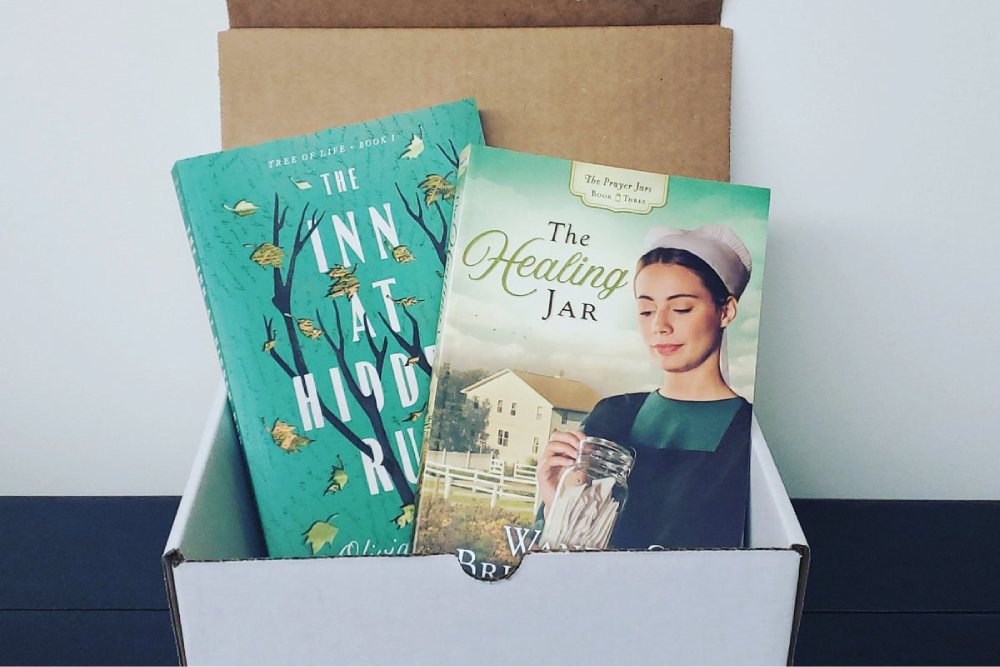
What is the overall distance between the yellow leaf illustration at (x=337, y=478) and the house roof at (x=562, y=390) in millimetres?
140

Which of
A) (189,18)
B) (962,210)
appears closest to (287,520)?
(189,18)

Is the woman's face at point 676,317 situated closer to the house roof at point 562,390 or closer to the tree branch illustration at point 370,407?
the house roof at point 562,390

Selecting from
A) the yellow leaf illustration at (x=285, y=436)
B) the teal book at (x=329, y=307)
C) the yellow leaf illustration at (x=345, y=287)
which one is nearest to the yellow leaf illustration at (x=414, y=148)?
the teal book at (x=329, y=307)

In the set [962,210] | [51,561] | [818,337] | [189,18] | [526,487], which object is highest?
[189,18]

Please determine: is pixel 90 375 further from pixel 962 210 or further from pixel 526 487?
pixel 962 210

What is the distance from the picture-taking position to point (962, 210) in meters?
0.73

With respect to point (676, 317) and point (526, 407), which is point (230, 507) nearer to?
point (526, 407)

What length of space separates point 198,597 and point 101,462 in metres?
0.41

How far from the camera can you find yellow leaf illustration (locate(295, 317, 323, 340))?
61 centimetres

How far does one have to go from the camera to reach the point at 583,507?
564 mm

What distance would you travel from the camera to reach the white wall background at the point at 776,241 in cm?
69

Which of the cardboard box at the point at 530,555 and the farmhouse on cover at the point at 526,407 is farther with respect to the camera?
the farmhouse on cover at the point at 526,407

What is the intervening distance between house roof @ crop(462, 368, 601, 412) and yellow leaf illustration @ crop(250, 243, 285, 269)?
19 cm

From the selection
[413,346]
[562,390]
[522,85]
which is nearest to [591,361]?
[562,390]
